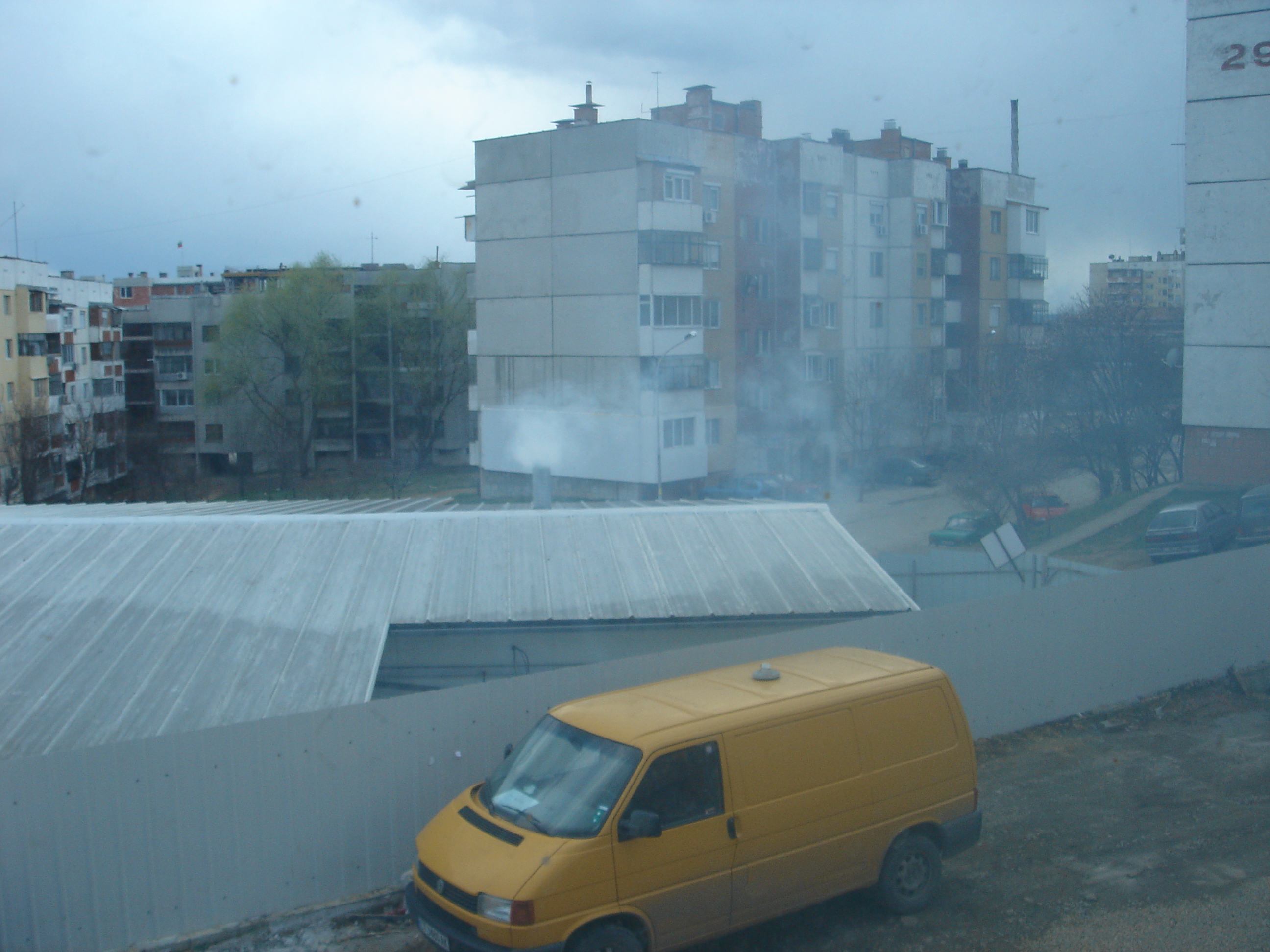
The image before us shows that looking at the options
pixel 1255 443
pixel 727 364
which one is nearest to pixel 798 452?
pixel 727 364

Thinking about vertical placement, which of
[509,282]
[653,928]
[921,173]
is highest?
[921,173]

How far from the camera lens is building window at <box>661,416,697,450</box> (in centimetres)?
2939

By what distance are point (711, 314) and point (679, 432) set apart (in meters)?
4.33

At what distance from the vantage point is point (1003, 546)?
9.70m

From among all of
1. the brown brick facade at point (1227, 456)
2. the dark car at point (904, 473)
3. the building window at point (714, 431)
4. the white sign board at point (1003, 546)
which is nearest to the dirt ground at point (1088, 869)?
the white sign board at point (1003, 546)

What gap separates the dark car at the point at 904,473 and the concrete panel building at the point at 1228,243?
9146 mm

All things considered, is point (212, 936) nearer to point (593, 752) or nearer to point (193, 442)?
point (593, 752)

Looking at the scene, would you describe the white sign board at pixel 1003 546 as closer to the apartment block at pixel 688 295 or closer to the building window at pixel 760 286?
the apartment block at pixel 688 295

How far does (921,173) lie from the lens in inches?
1393

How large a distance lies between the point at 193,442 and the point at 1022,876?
49.3 metres

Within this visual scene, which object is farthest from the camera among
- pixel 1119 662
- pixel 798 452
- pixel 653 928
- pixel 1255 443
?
pixel 798 452

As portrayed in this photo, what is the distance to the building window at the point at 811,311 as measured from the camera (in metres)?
34.1

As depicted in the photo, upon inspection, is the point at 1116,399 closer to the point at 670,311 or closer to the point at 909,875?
the point at 670,311

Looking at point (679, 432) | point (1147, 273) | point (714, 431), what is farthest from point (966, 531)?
point (1147, 273)
